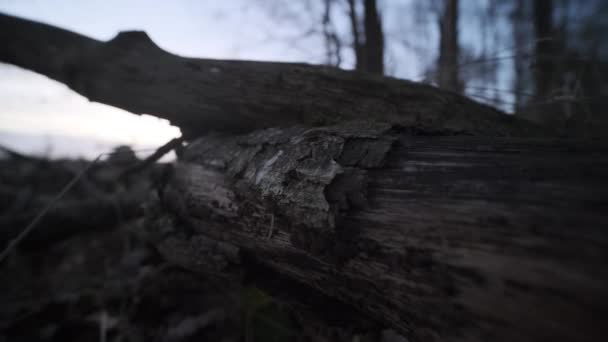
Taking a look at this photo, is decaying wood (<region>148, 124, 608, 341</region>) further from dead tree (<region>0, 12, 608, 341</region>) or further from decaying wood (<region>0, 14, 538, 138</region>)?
decaying wood (<region>0, 14, 538, 138</region>)

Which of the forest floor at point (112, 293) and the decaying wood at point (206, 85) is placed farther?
the forest floor at point (112, 293)

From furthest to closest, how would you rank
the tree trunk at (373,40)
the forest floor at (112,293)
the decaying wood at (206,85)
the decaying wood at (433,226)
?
the tree trunk at (373,40), the forest floor at (112,293), the decaying wood at (206,85), the decaying wood at (433,226)

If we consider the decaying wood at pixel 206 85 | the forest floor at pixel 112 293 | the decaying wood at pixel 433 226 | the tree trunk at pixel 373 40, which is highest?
the tree trunk at pixel 373 40

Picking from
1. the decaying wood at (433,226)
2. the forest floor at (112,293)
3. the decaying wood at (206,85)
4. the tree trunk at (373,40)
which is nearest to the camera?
the decaying wood at (433,226)

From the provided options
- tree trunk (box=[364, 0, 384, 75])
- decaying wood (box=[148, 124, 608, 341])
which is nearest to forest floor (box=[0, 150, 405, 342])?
decaying wood (box=[148, 124, 608, 341])

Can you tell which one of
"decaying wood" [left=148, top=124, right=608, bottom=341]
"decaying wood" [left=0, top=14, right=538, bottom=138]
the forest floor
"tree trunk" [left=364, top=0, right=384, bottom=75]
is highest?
"tree trunk" [left=364, top=0, right=384, bottom=75]

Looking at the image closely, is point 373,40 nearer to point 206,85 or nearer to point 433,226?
point 206,85

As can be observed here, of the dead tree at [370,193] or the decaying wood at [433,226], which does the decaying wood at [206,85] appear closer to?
the dead tree at [370,193]

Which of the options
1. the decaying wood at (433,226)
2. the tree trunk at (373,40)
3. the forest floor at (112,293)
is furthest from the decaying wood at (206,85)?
the tree trunk at (373,40)

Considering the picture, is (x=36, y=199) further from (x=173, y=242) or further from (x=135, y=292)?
(x=173, y=242)
